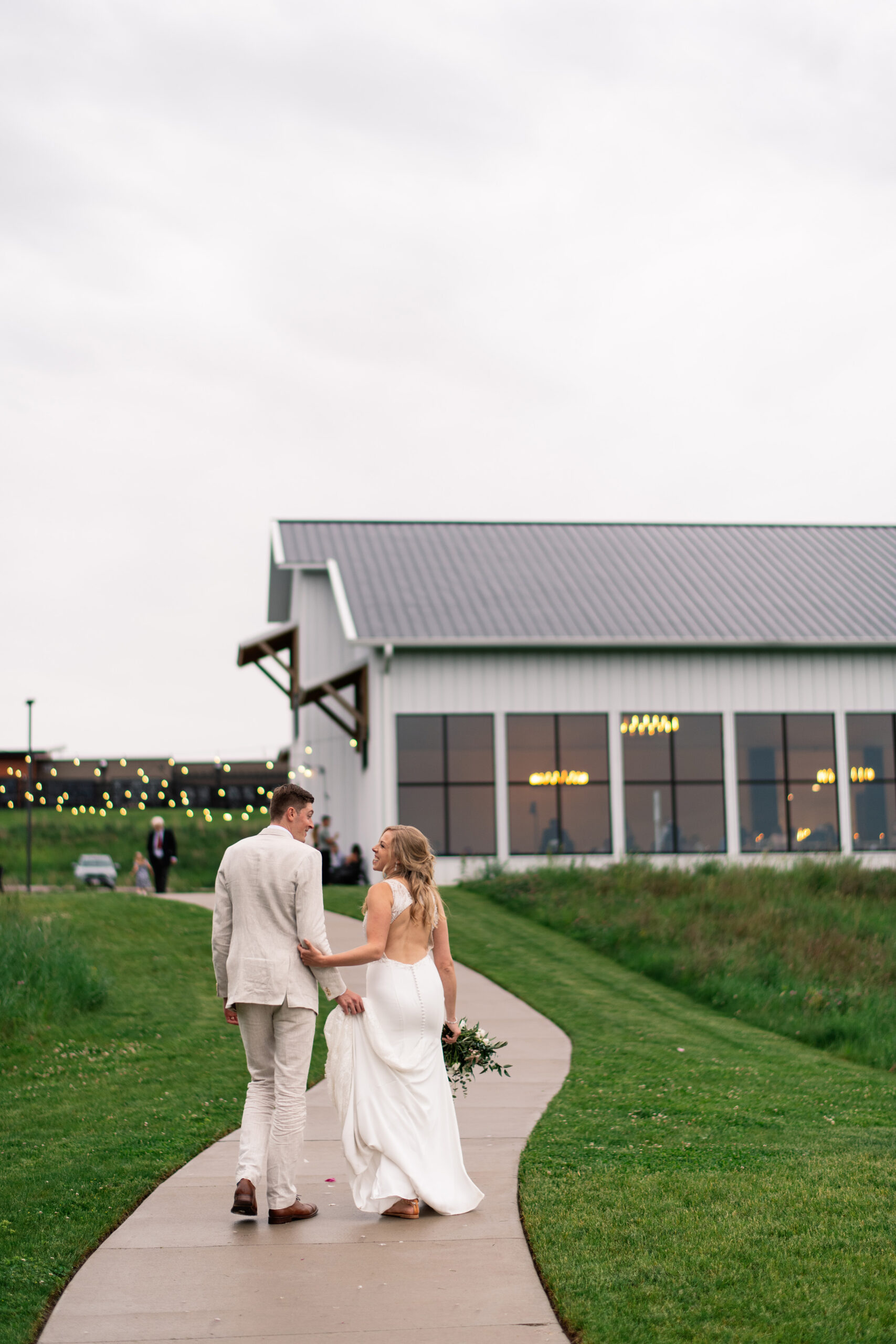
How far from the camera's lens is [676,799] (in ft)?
84.8

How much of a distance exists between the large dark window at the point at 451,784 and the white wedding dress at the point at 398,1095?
17577 millimetres

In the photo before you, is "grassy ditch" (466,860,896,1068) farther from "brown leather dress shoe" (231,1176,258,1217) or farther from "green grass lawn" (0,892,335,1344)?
"brown leather dress shoe" (231,1176,258,1217)

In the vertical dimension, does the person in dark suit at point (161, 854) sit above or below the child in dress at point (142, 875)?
above

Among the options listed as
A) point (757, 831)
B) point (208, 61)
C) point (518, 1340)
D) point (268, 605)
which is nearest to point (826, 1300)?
point (518, 1340)

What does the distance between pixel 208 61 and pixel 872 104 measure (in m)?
8.06

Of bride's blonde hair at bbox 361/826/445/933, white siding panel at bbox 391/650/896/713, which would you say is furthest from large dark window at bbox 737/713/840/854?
bride's blonde hair at bbox 361/826/445/933

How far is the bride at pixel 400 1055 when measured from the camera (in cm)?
610

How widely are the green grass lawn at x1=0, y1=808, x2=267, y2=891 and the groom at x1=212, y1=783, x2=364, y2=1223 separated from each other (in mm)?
28507

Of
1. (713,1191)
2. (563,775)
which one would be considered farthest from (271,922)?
(563,775)

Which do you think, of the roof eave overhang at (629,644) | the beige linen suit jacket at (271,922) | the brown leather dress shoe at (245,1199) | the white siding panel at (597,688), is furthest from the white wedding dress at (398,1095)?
the white siding panel at (597,688)

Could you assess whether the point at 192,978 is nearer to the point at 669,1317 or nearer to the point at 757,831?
the point at 669,1317

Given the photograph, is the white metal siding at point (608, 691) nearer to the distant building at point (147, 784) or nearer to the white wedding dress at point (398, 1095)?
the distant building at point (147, 784)

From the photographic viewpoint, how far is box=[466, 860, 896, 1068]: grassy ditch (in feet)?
43.5

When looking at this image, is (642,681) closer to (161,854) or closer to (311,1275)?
(161,854)
